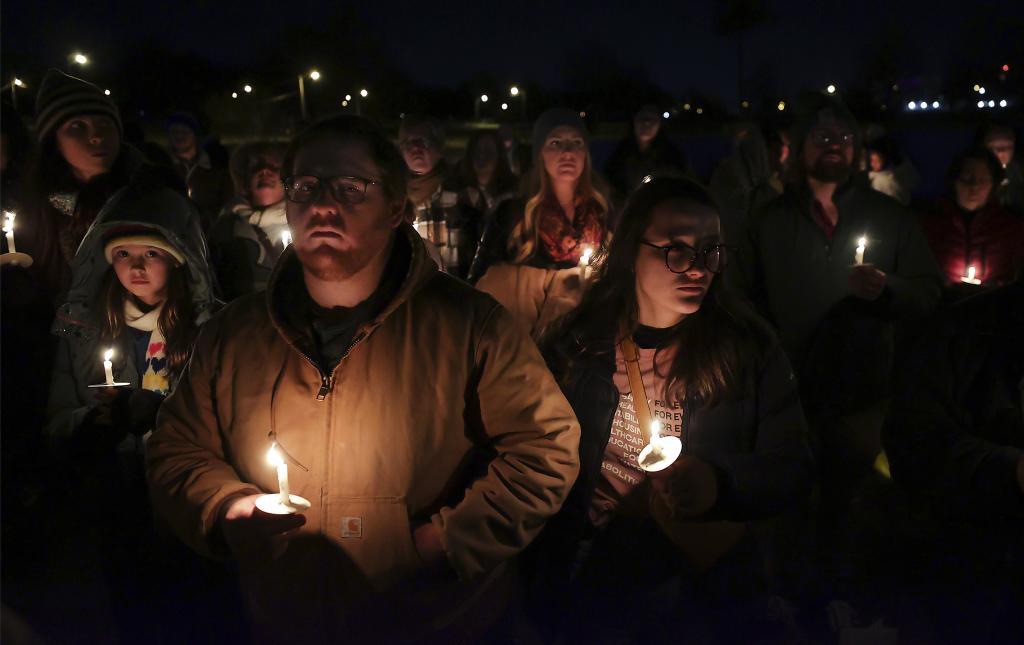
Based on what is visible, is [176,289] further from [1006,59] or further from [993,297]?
[1006,59]

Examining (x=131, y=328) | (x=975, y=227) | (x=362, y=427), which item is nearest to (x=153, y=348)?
(x=131, y=328)

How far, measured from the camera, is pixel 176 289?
3.73 metres

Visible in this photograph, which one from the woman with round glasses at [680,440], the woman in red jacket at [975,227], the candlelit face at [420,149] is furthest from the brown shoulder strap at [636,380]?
the candlelit face at [420,149]

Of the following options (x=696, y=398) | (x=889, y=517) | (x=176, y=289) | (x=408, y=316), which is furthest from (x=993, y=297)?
(x=176, y=289)

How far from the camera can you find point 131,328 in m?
3.68

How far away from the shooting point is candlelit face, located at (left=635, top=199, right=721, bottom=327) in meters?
2.79

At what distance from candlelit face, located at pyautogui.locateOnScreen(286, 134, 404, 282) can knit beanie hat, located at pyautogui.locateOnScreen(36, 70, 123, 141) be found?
3.04 meters

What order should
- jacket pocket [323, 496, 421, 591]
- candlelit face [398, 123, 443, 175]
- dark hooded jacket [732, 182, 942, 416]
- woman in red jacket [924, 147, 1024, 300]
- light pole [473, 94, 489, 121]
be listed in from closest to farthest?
jacket pocket [323, 496, 421, 591]
dark hooded jacket [732, 182, 942, 416]
woman in red jacket [924, 147, 1024, 300]
candlelit face [398, 123, 443, 175]
light pole [473, 94, 489, 121]

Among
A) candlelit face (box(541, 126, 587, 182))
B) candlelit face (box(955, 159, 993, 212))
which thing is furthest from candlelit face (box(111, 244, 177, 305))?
candlelit face (box(955, 159, 993, 212))

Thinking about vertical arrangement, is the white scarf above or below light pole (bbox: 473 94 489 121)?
below

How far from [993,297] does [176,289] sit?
3.30 metres

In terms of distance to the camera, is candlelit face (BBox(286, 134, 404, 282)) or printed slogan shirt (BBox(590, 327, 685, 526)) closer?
candlelit face (BBox(286, 134, 404, 282))

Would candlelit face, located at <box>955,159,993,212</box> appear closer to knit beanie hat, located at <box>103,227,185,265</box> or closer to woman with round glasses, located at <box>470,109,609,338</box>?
woman with round glasses, located at <box>470,109,609,338</box>

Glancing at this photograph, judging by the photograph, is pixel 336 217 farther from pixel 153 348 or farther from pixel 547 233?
pixel 547 233
